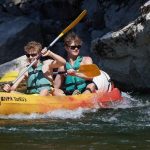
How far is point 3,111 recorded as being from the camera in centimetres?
716

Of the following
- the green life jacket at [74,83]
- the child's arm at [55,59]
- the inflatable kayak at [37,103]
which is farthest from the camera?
the green life jacket at [74,83]

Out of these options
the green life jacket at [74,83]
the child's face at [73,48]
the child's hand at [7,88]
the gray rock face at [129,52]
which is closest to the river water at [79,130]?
the green life jacket at [74,83]

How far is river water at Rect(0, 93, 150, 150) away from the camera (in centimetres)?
506

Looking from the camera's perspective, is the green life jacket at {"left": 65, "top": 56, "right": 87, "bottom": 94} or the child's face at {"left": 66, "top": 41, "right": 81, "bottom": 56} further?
the green life jacket at {"left": 65, "top": 56, "right": 87, "bottom": 94}

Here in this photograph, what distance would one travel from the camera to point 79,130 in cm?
591

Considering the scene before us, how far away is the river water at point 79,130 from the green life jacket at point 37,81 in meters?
0.74

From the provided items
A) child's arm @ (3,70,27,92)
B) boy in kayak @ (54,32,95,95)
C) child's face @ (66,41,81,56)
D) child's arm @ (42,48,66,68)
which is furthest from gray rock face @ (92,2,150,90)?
child's arm @ (3,70,27,92)

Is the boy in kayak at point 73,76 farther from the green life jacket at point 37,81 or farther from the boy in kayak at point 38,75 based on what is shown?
the green life jacket at point 37,81

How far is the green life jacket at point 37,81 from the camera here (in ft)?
26.2

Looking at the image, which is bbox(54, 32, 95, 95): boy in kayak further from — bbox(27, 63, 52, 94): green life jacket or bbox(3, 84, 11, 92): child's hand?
bbox(3, 84, 11, 92): child's hand

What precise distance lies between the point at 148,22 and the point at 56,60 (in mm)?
1939

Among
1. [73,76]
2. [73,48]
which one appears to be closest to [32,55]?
[73,48]

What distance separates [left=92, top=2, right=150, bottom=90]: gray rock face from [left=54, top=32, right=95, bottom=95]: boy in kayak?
4.80 ft

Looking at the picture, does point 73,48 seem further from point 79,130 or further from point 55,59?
point 79,130
